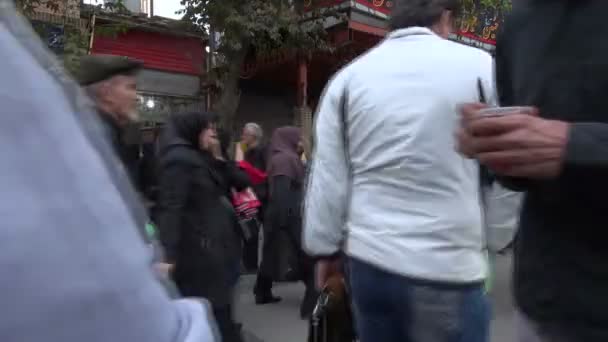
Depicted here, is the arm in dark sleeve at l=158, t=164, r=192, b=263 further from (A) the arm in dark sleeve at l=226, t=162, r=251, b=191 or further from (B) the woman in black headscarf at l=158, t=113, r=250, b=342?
(A) the arm in dark sleeve at l=226, t=162, r=251, b=191

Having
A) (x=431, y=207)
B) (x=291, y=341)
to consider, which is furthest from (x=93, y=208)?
(x=291, y=341)

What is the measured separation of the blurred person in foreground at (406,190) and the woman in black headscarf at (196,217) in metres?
1.75

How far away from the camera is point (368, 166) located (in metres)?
2.14

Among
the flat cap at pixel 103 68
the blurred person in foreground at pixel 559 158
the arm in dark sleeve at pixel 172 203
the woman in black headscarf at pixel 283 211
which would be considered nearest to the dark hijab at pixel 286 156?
the woman in black headscarf at pixel 283 211

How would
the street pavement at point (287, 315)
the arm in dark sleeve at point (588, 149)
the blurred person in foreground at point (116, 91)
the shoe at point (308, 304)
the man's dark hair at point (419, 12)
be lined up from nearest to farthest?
the arm in dark sleeve at point (588, 149) < the man's dark hair at point (419, 12) < the blurred person in foreground at point (116, 91) < the street pavement at point (287, 315) < the shoe at point (308, 304)

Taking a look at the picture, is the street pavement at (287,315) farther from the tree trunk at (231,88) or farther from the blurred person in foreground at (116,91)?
the tree trunk at (231,88)

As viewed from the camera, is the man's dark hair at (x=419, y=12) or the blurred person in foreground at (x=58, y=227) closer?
the blurred person in foreground at (x=58, y=227)

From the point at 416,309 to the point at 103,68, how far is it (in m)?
2.29

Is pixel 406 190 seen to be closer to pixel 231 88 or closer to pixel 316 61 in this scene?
pixel 231 88

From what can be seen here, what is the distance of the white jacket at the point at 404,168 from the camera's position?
202 cm

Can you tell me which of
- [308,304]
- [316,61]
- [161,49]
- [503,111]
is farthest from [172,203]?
[161,49]

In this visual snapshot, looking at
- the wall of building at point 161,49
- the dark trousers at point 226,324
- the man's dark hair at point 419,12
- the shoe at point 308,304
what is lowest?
the shoe at point 308,304

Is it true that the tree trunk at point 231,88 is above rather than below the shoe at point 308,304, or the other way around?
above

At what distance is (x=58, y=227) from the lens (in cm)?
56
